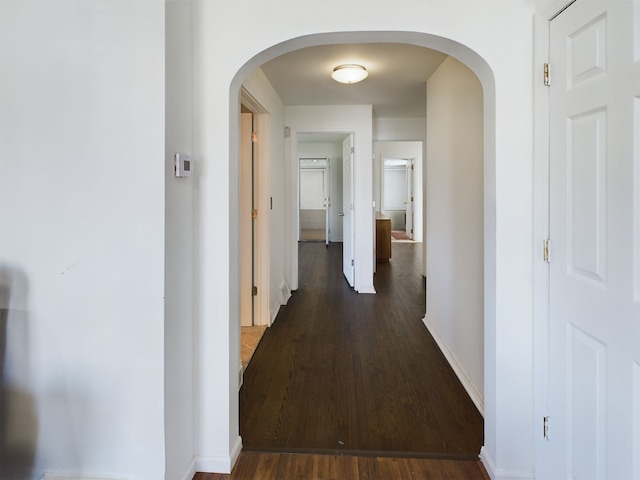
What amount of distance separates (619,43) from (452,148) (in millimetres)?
1575

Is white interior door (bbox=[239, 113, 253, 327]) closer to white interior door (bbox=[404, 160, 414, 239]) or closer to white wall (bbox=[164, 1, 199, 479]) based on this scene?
white wall (bbox=[164, 1, 199, 479])

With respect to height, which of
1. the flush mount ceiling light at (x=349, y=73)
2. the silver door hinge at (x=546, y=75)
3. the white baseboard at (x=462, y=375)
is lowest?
the white baseboard at (x=462, y=375)

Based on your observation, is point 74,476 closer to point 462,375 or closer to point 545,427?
point 545,427

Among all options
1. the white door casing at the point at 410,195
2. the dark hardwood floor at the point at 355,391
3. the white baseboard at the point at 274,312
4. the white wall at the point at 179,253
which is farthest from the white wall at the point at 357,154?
the white door casing at the point at 410,195

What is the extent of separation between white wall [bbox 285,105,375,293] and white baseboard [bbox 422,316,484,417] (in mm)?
1633

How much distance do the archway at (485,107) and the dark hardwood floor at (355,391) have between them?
0.44 meters

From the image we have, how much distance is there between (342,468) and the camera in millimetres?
1658

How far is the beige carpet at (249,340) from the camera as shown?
9.27ft

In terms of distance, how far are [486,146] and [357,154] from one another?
308 centimetres

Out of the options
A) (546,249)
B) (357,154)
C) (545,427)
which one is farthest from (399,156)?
(545,427)

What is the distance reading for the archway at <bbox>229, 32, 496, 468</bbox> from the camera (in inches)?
61.5

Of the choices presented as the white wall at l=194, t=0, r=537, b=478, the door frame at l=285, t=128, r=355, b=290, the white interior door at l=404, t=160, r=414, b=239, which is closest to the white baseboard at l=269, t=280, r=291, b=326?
the door frame at l=285, t=128, r=355, b=290

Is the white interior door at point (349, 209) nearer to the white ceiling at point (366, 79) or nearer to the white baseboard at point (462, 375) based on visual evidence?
the white ceiling at point (366, 79)

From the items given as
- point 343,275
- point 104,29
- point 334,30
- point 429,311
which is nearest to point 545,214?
point 334,30
